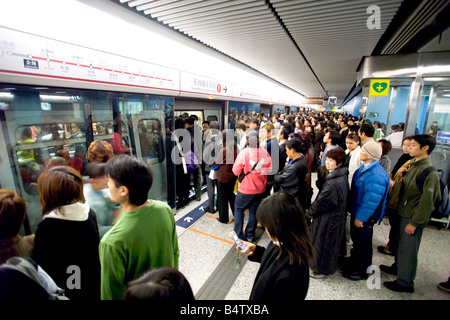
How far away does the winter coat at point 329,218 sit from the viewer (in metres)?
2.38

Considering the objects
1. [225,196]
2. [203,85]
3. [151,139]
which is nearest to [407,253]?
[225,196]

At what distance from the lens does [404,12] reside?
9.75 feet

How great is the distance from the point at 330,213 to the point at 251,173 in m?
1.15

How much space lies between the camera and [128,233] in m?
1.21

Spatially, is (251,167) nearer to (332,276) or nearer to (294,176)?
(294,176)

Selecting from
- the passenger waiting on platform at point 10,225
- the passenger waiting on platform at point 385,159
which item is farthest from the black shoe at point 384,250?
the passenger waiting on platform at point 10,225

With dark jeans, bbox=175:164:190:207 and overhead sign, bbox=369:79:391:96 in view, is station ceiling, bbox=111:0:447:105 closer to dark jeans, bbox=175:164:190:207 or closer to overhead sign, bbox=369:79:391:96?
overhead sign, bbox=369:79:391:96

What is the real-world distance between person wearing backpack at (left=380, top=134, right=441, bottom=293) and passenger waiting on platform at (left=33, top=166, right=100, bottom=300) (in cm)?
310

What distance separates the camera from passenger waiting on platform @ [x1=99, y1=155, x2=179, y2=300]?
1.20 m

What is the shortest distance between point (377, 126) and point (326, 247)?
5052 mm

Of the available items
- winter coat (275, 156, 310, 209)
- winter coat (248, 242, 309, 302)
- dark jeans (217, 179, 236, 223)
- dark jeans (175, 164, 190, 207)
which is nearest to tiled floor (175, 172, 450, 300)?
dark jeans (217, 179, 236, 223)

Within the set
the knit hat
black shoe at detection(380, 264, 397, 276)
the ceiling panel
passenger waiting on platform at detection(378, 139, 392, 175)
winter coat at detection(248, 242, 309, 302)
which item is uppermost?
the ceiling panel

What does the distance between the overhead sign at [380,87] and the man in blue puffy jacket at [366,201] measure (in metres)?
3.32

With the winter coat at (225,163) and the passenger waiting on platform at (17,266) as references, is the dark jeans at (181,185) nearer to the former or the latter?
the winter coat at (225,163)
